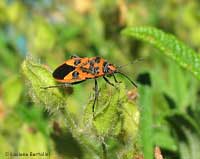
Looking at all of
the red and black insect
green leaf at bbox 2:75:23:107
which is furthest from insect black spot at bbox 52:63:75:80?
green leaf at bbox 2:75:23:107

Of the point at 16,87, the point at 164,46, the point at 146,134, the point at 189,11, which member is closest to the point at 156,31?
the point at 164,46

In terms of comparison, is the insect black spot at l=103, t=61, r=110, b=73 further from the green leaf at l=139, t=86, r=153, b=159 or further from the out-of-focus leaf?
the out-of-focus leaf

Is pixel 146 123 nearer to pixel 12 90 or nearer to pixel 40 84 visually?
pixel 40 84

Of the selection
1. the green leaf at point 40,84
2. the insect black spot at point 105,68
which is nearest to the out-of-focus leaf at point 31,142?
the green leaf at point 40,84

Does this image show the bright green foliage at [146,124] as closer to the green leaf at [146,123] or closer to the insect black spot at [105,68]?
the green leaf at [146,123]

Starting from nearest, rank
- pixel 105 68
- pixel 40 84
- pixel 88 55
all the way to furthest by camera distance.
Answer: pixel 40 84 < pixel 105 68 < pixel 88 55

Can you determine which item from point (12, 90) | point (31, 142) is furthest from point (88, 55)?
point (31, 142)
